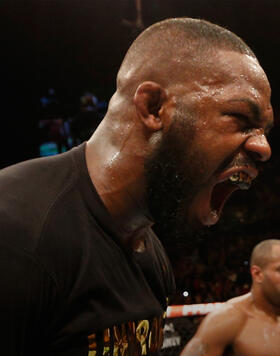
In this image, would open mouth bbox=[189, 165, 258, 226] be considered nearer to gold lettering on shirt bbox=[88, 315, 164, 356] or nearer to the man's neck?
the man's neck

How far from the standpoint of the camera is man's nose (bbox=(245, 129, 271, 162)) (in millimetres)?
895

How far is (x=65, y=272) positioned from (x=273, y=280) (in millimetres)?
2415

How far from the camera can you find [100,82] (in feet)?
30.8

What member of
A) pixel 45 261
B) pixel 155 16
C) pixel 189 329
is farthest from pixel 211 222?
pixel 155 16

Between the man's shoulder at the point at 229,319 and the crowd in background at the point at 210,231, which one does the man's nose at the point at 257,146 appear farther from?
the crowd in background at the point at 210,231

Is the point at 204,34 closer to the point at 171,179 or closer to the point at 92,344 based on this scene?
the point at 171,179

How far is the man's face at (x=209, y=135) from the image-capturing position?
0.89 metres

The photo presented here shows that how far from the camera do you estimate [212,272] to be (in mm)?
8180

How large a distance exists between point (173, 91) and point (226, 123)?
13 cm

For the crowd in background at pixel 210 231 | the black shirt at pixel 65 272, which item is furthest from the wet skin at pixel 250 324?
the crowd in background at pixel 210 231

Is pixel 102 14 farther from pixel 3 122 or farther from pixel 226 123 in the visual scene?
pixel 226 123

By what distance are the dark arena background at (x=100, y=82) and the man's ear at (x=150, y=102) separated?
5.36 m

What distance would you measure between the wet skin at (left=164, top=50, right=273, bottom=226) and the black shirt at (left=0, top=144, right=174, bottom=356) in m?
0.23

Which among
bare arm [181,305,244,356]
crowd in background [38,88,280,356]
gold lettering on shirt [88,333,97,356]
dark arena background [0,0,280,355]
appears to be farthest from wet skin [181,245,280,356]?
crowd in background [38,88,280,356]
